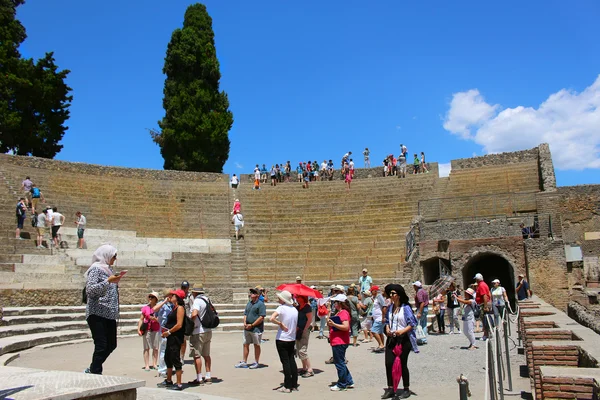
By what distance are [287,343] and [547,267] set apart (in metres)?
13.9

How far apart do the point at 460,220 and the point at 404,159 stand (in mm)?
8368

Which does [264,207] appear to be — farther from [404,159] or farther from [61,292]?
[61,292]

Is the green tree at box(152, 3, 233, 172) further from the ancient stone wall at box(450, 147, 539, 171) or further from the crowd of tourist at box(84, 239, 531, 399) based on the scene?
the crowd of tourist at box(84, 239, 531, 399)

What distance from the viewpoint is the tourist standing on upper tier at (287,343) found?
7.97 m

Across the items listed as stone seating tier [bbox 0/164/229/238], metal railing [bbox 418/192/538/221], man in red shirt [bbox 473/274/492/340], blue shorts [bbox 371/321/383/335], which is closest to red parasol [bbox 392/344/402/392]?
blue shorts [bbox 371/321/383/335]

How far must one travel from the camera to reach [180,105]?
37281 mm

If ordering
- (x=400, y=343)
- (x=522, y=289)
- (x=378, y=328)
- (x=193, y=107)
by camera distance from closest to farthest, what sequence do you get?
(x=400, y=343) → (x=378, y=328) → (x=522, y=289) → (x=193, y=107)

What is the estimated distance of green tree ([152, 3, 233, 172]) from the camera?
1452 inches

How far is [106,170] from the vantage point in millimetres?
27984

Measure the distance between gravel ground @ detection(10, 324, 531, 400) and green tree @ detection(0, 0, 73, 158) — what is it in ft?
71.5

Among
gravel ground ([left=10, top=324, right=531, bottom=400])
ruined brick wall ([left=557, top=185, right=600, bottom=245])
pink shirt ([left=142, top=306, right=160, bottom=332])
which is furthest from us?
ruined brick wall ([left=557, top=185, right=600, bottom=245])

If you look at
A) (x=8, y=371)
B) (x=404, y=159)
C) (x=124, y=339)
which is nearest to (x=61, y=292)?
(x=124, y=339)

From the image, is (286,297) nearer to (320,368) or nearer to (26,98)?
(320,368)

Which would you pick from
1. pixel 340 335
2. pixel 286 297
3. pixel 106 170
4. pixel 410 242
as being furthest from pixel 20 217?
pixel 340 335
